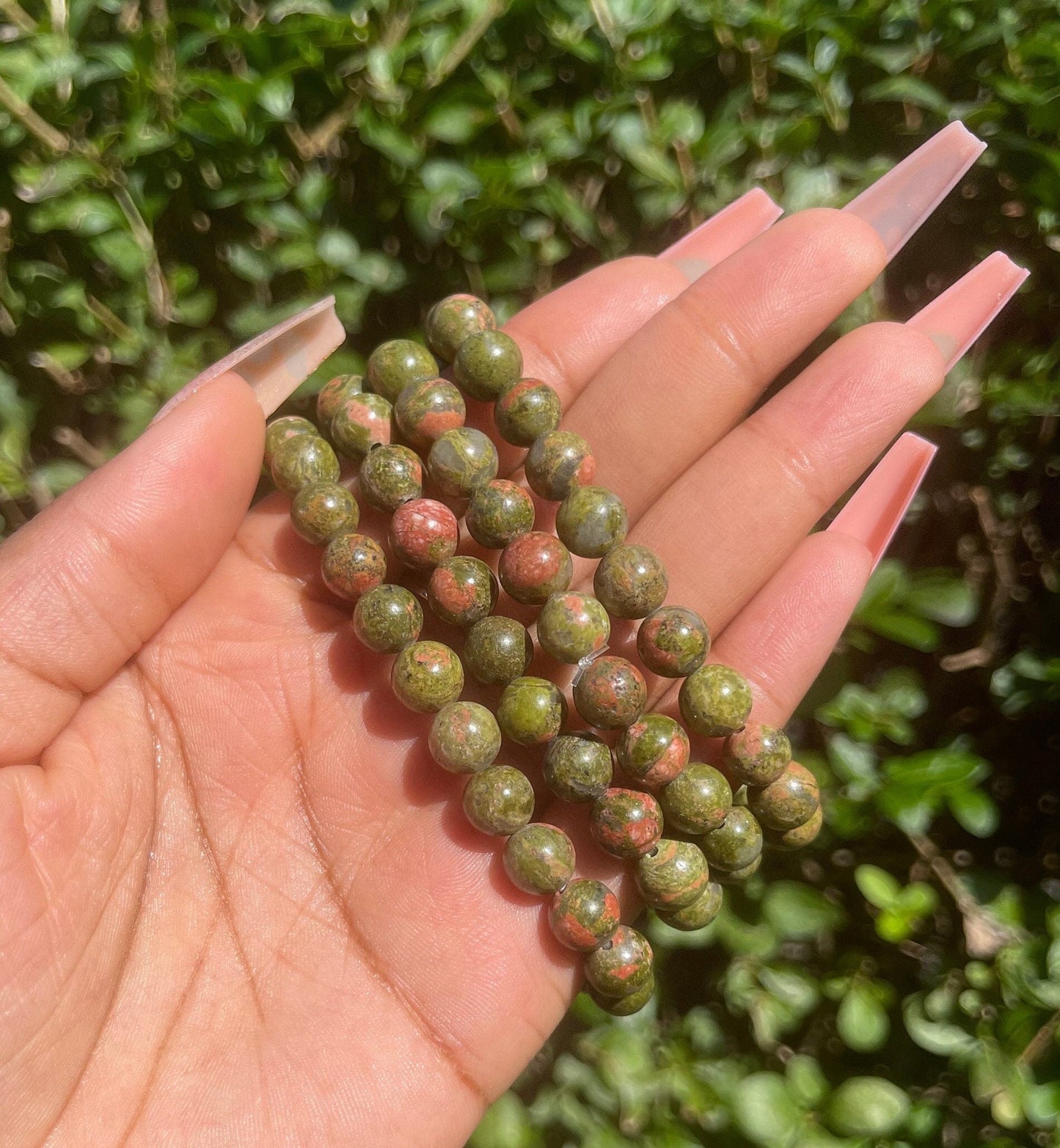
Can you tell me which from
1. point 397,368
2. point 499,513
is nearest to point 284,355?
point 397,368

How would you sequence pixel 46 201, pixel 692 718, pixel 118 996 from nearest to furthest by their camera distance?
pixel 118 996, pixel 692 718, pixel 46 201

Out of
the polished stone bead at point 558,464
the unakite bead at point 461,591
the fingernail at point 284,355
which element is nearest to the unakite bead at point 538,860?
the unakite bead at point 461,591

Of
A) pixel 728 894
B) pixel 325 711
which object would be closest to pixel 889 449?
pixel 728 894

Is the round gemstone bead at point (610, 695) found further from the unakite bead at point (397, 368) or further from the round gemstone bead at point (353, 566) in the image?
the unakite bead at point (397, 368)

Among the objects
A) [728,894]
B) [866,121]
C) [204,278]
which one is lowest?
[728,894]

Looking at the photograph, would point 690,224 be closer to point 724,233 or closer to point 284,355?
point 724,233

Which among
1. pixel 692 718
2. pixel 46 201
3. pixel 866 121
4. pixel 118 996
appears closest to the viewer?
pixel 118 996

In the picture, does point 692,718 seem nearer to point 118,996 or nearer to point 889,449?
point 889,449
